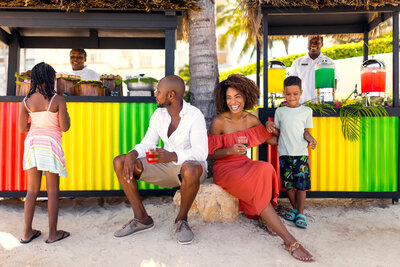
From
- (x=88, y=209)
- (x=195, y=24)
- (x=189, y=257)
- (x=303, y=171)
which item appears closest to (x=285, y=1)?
(x=195, y=24)

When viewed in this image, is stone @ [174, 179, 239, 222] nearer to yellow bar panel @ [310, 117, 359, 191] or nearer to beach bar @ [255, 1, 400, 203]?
beach bar @ [255, 1, 400, 203]

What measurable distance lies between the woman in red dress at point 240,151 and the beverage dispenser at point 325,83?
1.11 meters

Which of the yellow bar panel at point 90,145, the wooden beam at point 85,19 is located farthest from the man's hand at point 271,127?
the yellow bar panel at point 90,145

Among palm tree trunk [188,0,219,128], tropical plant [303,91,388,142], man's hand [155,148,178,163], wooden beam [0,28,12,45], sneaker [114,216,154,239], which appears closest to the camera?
man's hand [155,148,178,163]

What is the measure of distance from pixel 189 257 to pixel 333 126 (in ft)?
8.41

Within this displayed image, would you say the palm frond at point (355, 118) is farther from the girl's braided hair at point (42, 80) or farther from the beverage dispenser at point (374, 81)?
the girl's braided hair at point (42, 80)

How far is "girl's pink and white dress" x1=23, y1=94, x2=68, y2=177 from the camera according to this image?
311cm

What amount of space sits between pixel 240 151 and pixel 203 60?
1.89 m

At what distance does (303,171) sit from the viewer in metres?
3.63

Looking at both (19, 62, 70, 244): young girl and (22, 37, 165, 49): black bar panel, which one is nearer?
(19, 62, 70, 244): young girl

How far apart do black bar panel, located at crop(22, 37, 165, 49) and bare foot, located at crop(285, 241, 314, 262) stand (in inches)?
178

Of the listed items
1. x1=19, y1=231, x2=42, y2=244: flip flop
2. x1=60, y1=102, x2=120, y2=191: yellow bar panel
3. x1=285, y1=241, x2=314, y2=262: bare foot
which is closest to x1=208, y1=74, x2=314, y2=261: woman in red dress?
x1=285, y1=241, x2=314, y2=262: bare foot

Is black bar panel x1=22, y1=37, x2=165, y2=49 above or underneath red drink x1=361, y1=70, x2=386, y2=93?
above

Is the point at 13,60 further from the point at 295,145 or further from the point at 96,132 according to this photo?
the point at 295,145
